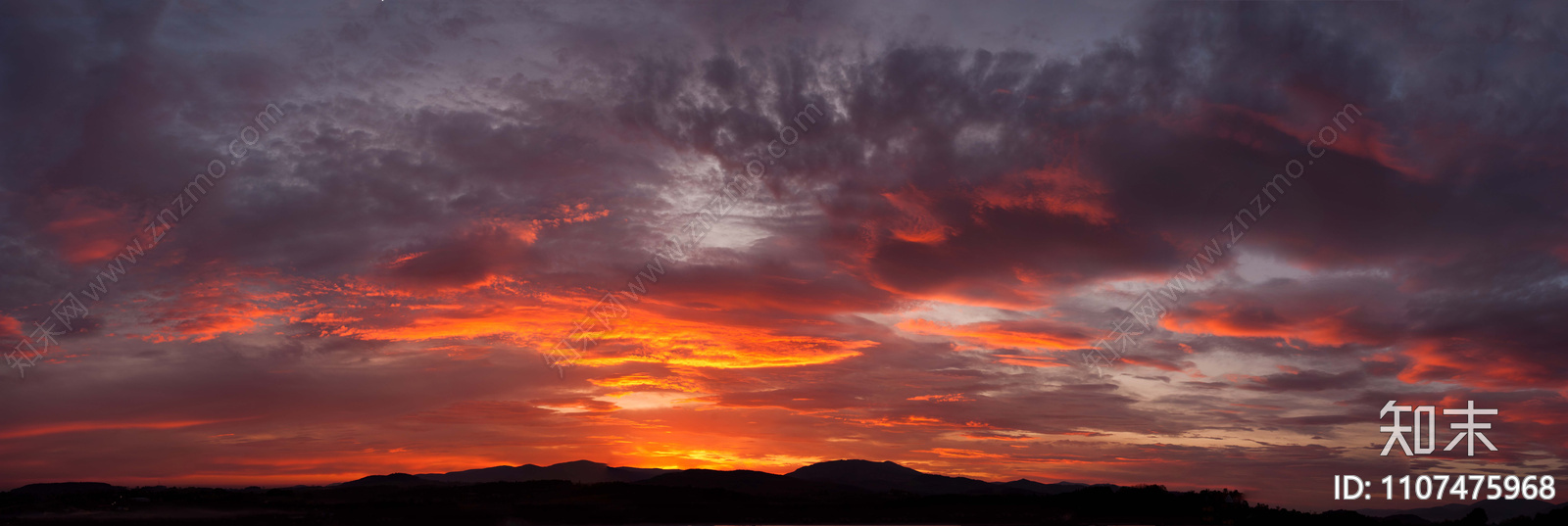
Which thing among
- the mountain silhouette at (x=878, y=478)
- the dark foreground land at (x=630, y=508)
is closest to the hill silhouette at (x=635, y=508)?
the dark foreground land at (x=630, y=508)

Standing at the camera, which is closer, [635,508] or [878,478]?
[635,508]

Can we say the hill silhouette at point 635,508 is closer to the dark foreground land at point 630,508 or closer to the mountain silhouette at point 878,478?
the dark foreground land at point 630,508

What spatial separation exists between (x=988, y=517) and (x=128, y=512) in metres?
44.8

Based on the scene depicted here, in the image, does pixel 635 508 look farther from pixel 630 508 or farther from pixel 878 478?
pixel 878 478

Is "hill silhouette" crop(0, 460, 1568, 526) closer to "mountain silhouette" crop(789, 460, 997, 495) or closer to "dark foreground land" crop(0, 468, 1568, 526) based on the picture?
"dark foreground land" crop(0, 468, 1568, 526)

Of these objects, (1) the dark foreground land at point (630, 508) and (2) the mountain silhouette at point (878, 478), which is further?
(2) the mountain silhouette at point (878, 478)

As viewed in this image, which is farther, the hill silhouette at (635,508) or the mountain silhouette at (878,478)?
the mountain silhouette at (878,478)

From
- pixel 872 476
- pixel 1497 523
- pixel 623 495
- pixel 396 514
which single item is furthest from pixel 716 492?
pixel 872 476

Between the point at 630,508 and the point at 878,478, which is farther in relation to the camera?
the point at 878,478

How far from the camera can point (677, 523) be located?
135 feet

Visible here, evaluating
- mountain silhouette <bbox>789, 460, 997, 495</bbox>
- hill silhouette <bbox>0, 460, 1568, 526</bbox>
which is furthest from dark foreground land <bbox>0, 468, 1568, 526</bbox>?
mountain silhouette <bbox>789, 460, 997, 495</bbox>

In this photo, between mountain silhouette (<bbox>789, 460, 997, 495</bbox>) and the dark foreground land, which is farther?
mountain silhouette (<bbox>789, 460, 997, 495</bbox>)

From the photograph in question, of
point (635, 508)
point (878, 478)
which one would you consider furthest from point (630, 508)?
point (878, 478)

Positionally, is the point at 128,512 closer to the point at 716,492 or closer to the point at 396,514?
the point at 396,514
